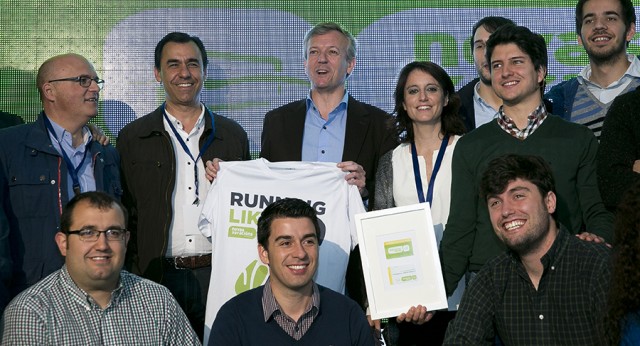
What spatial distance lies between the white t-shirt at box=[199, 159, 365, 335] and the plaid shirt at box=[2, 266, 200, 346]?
2.64 ft

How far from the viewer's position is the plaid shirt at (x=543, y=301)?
155 inches

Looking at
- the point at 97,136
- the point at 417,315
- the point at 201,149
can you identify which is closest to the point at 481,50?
the point at 201,149

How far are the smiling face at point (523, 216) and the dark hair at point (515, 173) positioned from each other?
0.02 metres

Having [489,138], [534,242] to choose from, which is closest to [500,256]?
[534,242]

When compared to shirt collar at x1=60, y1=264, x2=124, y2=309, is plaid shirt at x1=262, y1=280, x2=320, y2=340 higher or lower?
lower

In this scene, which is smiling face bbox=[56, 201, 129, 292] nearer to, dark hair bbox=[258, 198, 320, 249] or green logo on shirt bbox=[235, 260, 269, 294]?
dark hair bbox=[258, 198, 320, 249]

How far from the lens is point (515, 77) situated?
4.75 meters

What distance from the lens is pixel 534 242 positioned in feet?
13.3

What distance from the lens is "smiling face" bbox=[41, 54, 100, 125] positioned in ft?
17.5

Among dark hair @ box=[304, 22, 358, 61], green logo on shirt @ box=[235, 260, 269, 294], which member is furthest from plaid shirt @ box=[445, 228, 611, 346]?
dark hair @ box=[304, 22, 358, 61]

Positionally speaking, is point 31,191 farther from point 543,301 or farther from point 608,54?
point 608,54

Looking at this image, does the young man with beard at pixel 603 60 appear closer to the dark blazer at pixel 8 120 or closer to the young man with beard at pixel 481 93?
the young man with beard at pixel 481 93

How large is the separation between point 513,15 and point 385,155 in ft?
7.38

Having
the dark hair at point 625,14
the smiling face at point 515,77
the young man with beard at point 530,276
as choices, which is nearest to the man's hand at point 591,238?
Answer: the young man with beard at point 530,276
